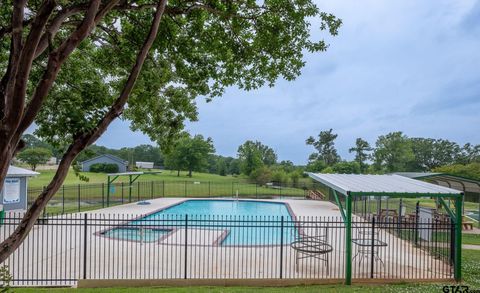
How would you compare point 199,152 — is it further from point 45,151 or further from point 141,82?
point 141,82

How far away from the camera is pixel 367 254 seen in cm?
1152

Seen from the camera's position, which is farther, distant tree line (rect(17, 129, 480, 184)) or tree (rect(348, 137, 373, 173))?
tree (rect(348, 137, 373, 173))

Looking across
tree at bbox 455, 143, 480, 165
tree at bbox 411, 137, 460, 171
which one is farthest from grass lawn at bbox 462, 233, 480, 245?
tree at bbox 455, 143, 480, 165

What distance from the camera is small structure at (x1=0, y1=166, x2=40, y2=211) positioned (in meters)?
15.9

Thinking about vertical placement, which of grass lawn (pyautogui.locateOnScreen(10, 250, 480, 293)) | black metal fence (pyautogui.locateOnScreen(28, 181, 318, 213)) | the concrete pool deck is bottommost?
black metal fence (pyautogui.locateOnScreen(28, 181, 318, 213))

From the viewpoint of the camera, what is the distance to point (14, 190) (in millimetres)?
16219

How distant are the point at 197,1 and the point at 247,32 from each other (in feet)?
3.78

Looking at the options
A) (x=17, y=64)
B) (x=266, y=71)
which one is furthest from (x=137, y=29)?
(x=17, y=64)

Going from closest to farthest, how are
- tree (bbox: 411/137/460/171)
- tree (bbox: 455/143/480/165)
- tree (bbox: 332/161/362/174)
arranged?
tree (bbox: 332/161/362/174)
tree (bbox: 455/143/480/165)
tree (bbox: 411/137/460/171)

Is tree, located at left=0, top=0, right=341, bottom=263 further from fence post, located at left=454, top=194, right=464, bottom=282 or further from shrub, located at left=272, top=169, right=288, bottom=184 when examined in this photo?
shrub, located at left=272, top=169, right=288, bottom=184

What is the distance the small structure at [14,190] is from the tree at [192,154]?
3568 centimetres

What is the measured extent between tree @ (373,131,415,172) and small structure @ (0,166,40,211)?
4608cm

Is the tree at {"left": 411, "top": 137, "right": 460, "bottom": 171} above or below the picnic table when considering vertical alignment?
above

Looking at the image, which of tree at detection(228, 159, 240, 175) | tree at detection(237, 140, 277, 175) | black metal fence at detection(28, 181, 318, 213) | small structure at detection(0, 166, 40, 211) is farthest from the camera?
tree at detection(228, 159, 240, 175)
